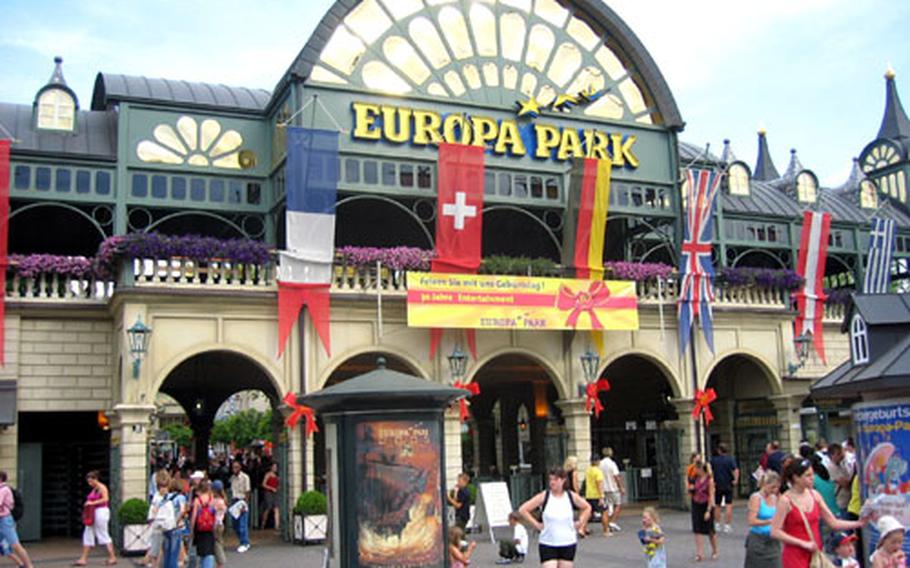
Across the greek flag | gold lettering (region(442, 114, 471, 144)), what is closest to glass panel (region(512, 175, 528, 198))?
gold lettering (region(442, 114, 471, 144))

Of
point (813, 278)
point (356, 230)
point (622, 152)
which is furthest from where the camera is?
point (813, 278)

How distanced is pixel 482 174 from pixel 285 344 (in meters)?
6.14

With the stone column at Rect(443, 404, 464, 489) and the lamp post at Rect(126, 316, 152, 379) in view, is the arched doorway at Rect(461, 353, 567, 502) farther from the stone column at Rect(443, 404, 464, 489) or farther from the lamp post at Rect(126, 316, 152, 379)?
the lamp post at Rect(126, 316, 152, 379)

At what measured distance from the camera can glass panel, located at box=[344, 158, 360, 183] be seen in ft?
78.3

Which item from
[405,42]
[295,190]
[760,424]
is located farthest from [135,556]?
[760,424]

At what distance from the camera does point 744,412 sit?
29.4m

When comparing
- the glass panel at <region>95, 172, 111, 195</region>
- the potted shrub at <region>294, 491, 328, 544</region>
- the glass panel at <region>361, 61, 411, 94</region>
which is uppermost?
the glass panel at <region>361, 61, 411, 94</region>

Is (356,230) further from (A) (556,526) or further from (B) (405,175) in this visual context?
(A) (556,526)

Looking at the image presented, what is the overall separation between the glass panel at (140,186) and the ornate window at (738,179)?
1858 centimetres

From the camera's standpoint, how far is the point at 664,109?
2775 cm

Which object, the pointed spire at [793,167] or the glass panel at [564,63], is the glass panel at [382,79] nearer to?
the glass panel at [564,63]

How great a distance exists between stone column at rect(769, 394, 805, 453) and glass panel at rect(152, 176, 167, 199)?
55.4ft

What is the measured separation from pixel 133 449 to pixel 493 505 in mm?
7352

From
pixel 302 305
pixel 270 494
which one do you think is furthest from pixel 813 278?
pixel 270 494
